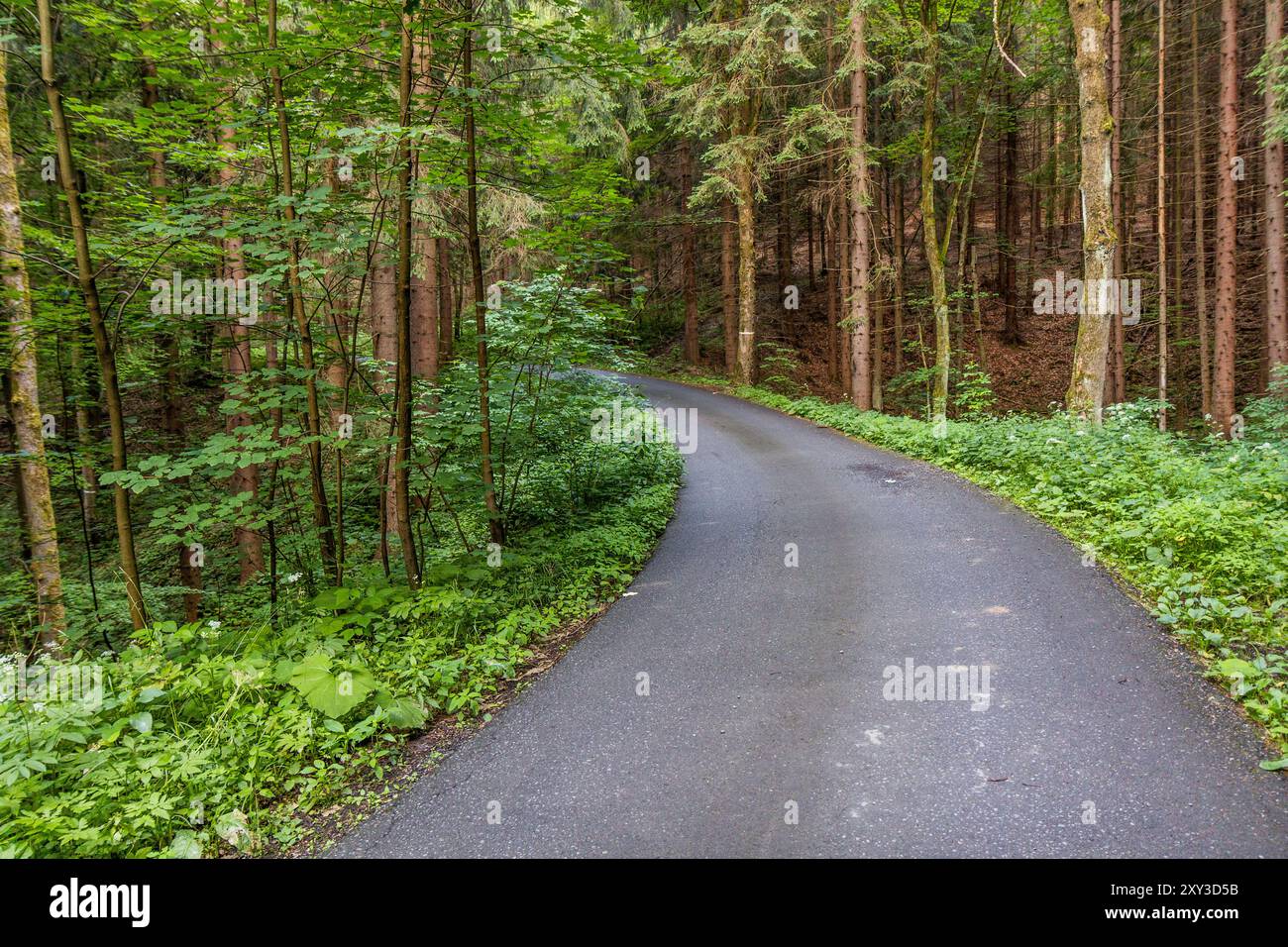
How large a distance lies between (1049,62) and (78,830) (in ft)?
96.9

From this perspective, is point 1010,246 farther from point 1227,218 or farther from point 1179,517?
point 1179,517

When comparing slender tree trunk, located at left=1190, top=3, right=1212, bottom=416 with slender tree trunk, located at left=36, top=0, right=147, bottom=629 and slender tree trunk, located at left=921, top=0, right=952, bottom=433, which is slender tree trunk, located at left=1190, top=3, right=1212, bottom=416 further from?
slender tree trunk, located at left=36, top=0, right=147, bottom=629

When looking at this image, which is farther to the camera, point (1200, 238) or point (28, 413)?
point (1200, 238)

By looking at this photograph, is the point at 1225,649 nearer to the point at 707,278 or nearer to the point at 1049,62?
the point at 1049,62

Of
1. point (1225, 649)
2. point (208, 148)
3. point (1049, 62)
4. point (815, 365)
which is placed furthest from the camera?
point (815, 365)

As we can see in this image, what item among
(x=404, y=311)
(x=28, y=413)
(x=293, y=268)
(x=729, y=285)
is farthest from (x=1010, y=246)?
(x=28, y=413)

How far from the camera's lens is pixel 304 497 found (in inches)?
277

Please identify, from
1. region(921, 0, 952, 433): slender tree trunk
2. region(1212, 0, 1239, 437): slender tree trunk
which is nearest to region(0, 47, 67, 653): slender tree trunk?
region(921, 0, 952, 433): slender tree trunk

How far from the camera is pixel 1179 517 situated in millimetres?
5785

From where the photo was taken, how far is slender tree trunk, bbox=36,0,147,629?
14.6 feet

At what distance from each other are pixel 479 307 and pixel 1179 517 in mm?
7134
